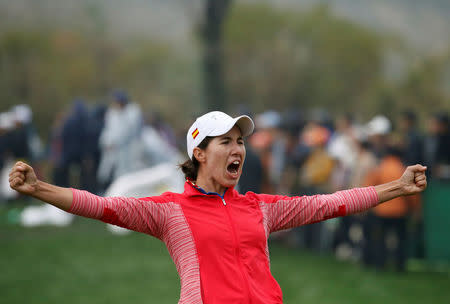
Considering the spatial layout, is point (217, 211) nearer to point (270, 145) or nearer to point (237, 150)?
point (237, 150)

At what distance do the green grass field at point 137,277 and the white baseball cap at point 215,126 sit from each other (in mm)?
4699

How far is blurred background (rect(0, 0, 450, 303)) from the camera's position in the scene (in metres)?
9.24

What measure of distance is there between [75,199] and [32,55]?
3578 centimetres

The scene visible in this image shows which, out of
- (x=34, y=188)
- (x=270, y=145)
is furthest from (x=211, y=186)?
(x=270, y=145)

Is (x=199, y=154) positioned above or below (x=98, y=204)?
above

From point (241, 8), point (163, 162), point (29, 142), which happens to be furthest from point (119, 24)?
point (163, 162)

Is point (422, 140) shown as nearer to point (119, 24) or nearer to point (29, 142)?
point (29, 142)

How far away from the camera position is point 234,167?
371 centimetres

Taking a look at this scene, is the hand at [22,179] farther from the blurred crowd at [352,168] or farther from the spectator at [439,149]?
the spectator at [439,149]

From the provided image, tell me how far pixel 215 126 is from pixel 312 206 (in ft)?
2.32

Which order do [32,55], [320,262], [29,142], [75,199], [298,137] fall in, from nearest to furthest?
[75,199] → [320,262] → [298,137] → [29,142] → [32,55]

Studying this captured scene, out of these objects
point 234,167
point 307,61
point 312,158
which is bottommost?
point 234,167

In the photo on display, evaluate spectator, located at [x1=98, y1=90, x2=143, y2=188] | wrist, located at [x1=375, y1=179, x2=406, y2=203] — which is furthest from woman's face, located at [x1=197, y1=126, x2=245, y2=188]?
spectator, located at [x1=98, y1=90, x2=143, y2=188]

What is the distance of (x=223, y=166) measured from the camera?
11.9 feet
